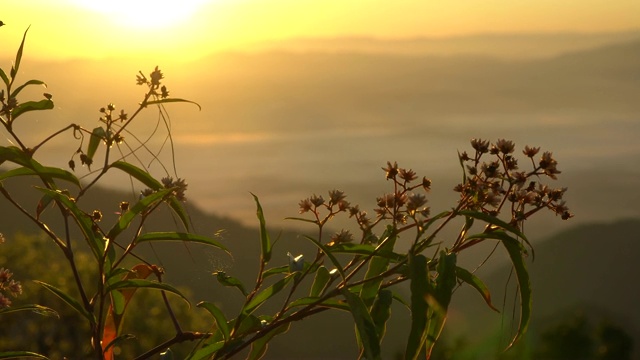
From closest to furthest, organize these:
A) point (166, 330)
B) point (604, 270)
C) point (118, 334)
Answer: point (118, 334) → point (166, 330) → point (604, 270)

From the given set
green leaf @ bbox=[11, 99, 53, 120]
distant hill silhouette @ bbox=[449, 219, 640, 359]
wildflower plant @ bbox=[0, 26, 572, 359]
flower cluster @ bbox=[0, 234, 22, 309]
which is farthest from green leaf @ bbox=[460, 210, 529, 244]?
distant hill silhouette @ bbox=[449, 219, 640, 359]

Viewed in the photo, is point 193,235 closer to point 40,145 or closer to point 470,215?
point 40,145

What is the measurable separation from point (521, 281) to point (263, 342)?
792 mm

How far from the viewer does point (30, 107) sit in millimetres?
2750

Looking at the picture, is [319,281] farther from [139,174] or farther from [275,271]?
[139,174]

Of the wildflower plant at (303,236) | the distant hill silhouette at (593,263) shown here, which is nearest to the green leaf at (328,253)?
the wildflower plant at (303,236)

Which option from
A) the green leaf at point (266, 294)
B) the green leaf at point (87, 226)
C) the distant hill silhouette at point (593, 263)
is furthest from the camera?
the distant hill silhouette at point (593, 263)

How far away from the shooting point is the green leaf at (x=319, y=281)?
9.10 ft

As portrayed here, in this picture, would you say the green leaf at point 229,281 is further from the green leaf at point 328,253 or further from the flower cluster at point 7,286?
the flower cluster at point 7,286

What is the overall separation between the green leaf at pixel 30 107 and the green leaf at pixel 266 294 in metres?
0.83

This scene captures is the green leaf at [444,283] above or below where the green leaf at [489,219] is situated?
below

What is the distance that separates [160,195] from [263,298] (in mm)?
444

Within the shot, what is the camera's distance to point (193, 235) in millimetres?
2691

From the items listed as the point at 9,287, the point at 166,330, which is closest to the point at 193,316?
the point at 166,330
